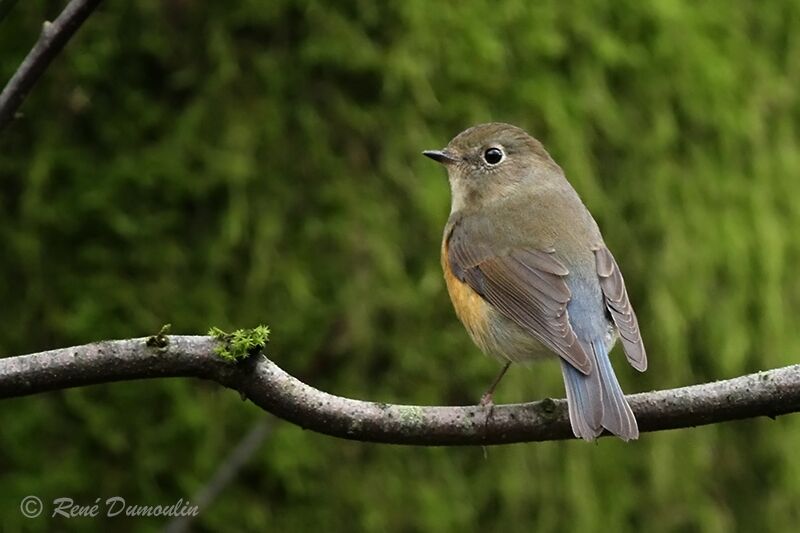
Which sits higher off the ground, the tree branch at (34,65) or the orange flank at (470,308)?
the tree branch at (34,65)

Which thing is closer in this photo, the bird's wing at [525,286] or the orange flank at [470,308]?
the bird's wing at [525,286]

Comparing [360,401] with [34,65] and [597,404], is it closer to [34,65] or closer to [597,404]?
[597,404]

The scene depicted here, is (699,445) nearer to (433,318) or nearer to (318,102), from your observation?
(433,318)

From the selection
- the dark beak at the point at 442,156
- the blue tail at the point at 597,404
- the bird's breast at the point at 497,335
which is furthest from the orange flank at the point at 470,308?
the dark beak at the point at 442,156

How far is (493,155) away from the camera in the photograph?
3443 millimetres

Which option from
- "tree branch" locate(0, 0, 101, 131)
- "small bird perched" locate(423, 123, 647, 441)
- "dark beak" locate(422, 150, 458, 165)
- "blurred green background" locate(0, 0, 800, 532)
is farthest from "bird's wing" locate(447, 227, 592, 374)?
"tree branch" locate(0, 0, 101, 131)

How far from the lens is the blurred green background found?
10.7ft

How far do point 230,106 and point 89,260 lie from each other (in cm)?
59

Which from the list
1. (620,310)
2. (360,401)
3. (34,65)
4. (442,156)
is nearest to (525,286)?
(620,310)

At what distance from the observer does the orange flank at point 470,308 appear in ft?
9.76

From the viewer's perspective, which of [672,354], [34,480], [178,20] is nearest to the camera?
[34,480]

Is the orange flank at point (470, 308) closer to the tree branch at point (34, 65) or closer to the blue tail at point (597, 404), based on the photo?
the blue tail at point (597, 404)

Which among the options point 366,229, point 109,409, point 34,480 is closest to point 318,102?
point 366,229

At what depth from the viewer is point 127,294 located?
330 cm
